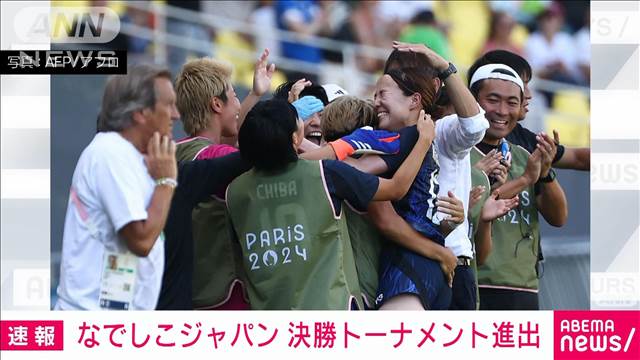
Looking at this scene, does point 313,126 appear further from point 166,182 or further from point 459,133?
point 166,182

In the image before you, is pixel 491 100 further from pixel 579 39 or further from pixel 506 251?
pixel 579 39

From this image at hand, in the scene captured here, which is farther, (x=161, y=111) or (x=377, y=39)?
(x=377, y=39)

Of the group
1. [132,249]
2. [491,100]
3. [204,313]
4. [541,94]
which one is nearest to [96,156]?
[132,249]

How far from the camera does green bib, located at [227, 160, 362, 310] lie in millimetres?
3723

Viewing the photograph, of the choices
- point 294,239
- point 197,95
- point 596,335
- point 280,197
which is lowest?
point 596,335

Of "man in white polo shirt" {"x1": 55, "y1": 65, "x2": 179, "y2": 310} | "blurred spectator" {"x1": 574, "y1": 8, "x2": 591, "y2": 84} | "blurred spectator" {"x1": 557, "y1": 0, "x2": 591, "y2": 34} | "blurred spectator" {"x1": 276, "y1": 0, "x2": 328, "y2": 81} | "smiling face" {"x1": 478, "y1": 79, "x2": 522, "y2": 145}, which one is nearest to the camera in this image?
"man in white polo shirt" {"x1": 55, "y1": 65, "x2": 179, "y2": 310}

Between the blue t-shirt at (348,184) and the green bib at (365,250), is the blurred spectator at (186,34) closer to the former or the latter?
the green bib at (365,250)

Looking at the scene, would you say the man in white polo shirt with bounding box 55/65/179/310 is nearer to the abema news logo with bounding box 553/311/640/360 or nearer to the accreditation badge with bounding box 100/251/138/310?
the accreditation badge with bounding box 100/251/138/310

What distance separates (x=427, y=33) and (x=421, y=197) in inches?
71.8

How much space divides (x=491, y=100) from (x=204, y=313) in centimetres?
121

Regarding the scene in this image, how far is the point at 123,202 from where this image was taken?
359 cm

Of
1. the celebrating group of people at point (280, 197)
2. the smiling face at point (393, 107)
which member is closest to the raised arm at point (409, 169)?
the celebrating group of people at point (280, 197)

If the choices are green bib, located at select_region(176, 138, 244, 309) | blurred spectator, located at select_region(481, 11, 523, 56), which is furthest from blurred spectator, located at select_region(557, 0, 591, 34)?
green bib, located at select_region(176, 138, 244, 309)

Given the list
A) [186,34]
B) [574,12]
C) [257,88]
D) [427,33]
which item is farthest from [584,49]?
[257,88]
